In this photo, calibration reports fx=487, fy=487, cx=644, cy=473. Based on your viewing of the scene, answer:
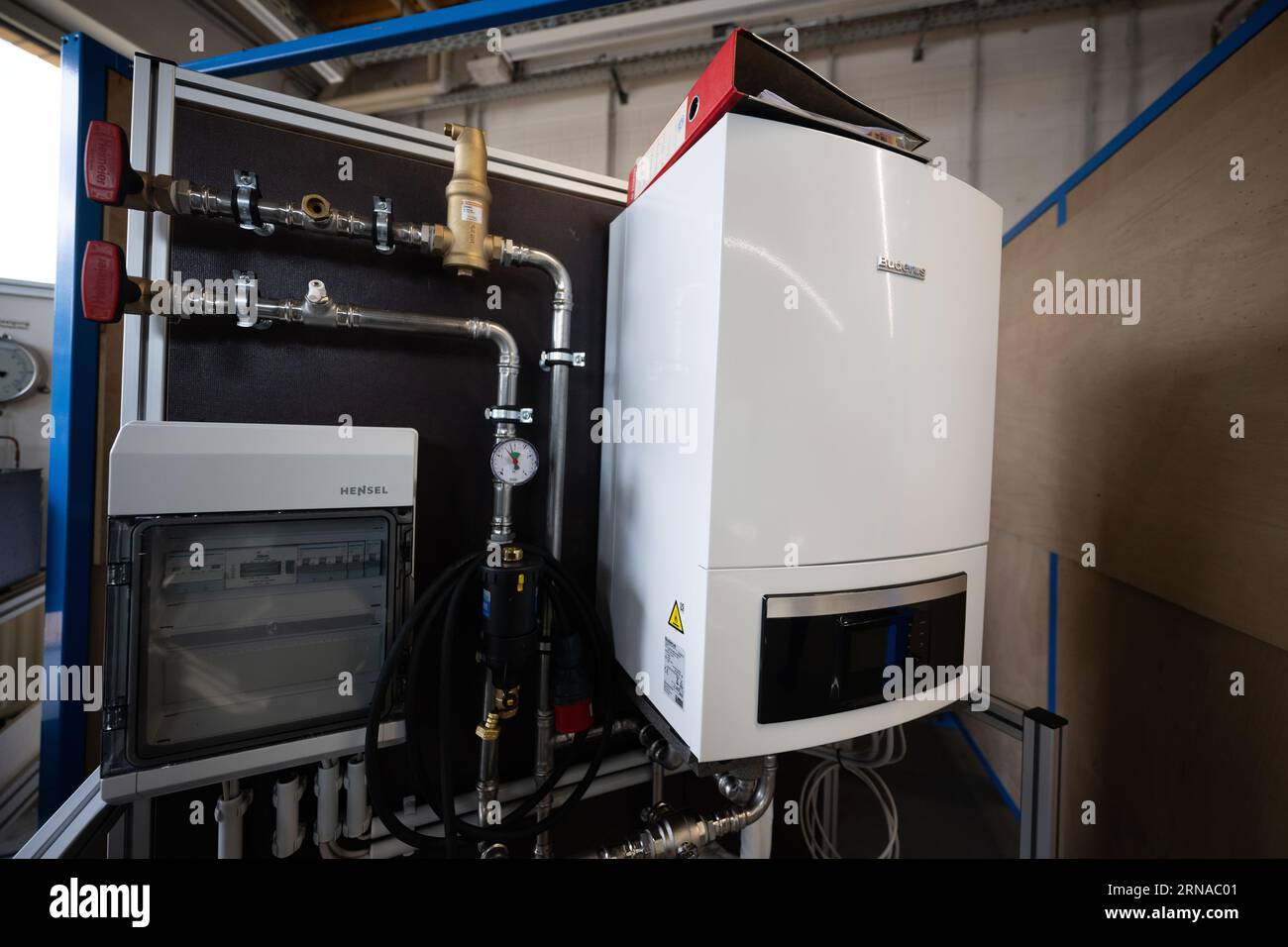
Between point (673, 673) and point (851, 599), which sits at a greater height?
point (851, 599)

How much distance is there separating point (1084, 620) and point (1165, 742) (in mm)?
316

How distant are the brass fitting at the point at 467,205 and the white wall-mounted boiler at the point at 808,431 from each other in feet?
1.02

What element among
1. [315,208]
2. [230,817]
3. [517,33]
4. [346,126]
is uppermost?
[517,33]

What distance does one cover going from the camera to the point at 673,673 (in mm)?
672

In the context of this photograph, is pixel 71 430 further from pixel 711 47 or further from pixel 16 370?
pixel 711 47

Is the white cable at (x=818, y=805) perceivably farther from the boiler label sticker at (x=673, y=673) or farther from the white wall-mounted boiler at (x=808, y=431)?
the boiler label sticker at (x=673, y=673)

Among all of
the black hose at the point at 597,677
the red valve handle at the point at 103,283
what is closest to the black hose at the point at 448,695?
the black hose at the point at 597,677

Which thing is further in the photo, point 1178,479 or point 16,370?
point 16,370

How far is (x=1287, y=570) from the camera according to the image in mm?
683

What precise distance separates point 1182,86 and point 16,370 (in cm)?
324

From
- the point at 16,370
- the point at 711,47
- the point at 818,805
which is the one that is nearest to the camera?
the point at 818,805

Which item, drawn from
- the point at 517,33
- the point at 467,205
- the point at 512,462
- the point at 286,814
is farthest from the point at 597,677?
the point at 517,33

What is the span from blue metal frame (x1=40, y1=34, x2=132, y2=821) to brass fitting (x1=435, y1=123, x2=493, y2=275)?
22.3 inches
